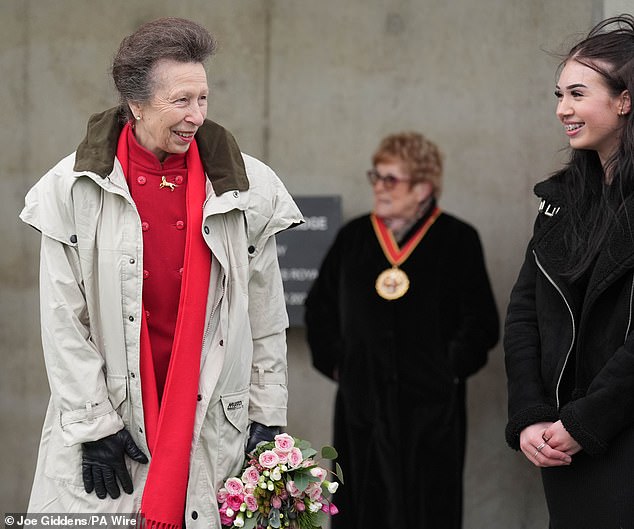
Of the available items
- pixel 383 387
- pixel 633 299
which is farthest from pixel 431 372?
pixel 633 299

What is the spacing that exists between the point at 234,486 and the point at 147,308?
57 centimetres

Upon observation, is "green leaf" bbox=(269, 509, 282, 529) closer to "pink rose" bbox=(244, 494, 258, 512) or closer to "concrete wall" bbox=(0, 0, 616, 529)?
"pink rose" bbox=(244, 494, 258, 512)

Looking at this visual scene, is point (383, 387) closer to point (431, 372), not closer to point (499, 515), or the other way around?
point (431, 372)

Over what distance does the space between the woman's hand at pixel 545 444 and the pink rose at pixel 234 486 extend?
0.87m

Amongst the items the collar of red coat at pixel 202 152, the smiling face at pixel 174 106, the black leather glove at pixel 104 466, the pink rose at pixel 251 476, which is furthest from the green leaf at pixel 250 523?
the smiling face at pixel 174 106

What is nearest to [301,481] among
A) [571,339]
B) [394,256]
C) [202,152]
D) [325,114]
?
[571,339]

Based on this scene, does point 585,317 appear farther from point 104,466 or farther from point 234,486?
point 104,466

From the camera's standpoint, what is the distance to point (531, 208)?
6.25 metres

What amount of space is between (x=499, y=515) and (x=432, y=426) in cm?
93

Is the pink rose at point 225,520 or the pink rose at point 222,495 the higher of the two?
the pink rose at point 222,495

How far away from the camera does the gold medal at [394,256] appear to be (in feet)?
18.5

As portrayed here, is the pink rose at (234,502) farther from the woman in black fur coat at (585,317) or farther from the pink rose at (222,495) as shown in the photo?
the woman in black fur coat at (585,317)

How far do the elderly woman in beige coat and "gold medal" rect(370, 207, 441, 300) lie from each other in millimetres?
2191

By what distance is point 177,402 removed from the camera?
3357mm
